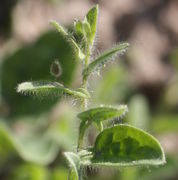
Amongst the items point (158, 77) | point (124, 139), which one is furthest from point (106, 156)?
point (158, 77)

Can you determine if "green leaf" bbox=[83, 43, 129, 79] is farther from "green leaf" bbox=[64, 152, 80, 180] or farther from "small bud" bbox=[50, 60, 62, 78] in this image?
"green leaf" bbox=[64, 152, 80, 180]

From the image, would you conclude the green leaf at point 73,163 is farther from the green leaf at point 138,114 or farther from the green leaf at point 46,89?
the green leaf at point 138,114

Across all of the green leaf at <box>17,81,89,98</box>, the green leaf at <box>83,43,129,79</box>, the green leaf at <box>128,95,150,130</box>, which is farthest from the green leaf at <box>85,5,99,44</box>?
the green leaf at <box>128,95,150,130</box>

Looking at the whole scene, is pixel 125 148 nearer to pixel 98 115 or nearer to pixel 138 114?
pixel 98 115

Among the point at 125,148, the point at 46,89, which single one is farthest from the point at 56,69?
the point at 125,148

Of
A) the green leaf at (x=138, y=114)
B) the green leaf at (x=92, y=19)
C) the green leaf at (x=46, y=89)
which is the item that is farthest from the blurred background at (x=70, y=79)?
the green leaf at (x=92, y=19)

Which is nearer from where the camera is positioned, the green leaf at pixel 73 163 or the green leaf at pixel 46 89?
the green leaf at pixel 73 163

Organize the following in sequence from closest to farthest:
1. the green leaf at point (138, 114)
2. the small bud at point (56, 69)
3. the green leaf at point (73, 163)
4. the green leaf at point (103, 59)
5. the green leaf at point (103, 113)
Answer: the green leaf at point (73, 163) → the green leaf at point (103, 113) → the green leaf at point (103, 59) → the small bud at point (56, 69) → the green leaf at point (138, 114)
